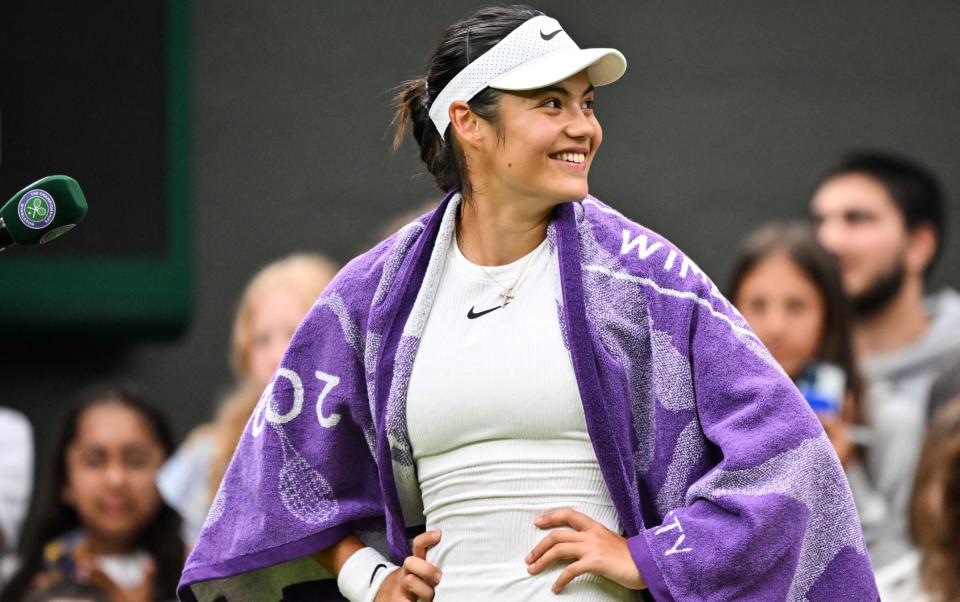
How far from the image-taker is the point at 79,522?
458cm

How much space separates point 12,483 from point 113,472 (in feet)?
1.07

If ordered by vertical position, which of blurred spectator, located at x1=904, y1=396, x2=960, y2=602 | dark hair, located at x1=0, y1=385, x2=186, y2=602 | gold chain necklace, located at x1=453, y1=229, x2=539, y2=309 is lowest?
blurred spectator, located at x1=904, y1=396, x2=960, y2=602

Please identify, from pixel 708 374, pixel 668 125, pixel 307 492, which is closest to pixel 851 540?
pixel 708 374

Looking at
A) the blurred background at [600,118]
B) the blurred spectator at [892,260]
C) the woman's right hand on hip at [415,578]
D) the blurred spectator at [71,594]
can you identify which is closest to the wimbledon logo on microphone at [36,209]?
the woman's right hand on hip at [415,578]

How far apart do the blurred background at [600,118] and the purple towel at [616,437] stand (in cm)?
270

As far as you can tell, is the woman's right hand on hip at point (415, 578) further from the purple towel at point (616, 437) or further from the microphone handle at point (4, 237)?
the microphone handle at point (4, 237)

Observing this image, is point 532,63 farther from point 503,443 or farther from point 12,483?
point 12,483

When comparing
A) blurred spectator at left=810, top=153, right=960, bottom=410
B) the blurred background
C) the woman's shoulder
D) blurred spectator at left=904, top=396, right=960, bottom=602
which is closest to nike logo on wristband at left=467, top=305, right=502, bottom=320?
the woman's shoulder

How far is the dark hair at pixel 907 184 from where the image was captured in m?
4.96

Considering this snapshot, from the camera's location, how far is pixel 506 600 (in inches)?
87.4

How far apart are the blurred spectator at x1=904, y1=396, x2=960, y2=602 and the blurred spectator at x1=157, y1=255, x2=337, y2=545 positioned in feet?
5.37

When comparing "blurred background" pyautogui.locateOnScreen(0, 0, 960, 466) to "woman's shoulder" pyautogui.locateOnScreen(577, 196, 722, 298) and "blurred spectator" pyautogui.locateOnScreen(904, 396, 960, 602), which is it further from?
"woman's shoulder" pyautogui.locateOnScreen(577, 196, 722, 298)

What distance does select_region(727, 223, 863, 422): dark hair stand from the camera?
4145 mm

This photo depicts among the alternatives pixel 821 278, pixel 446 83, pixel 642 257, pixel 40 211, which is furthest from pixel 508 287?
pixel 821 278
